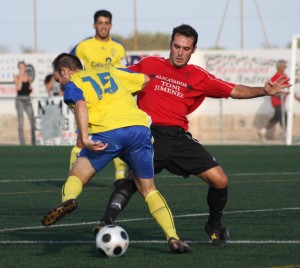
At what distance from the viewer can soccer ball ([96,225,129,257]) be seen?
7863 millimetres

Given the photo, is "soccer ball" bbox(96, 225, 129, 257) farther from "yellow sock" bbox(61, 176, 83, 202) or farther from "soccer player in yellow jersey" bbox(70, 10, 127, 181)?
"soccer player in yellow jersey" bbox(70, 10, 127, 181)

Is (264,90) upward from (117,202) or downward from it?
upward

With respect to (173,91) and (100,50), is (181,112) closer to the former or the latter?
(173,91)

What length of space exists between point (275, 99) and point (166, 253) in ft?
66.3

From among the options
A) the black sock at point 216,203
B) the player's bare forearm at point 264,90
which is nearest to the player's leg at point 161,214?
the black sock at point 216,203

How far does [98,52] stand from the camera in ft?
49.8

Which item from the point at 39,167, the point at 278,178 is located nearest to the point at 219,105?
the point at 39,167

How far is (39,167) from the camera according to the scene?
732 inches

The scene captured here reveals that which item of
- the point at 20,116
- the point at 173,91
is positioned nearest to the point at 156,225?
the point at 173,91

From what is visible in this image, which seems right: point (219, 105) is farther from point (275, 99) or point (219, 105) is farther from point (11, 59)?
point (11, 59)

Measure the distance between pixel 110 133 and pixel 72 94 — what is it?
0.44m

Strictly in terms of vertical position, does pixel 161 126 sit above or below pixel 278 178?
above

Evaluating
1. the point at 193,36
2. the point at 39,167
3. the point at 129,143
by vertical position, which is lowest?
the point at 39,167

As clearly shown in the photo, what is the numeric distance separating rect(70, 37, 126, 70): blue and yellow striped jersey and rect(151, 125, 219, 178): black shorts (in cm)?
649
